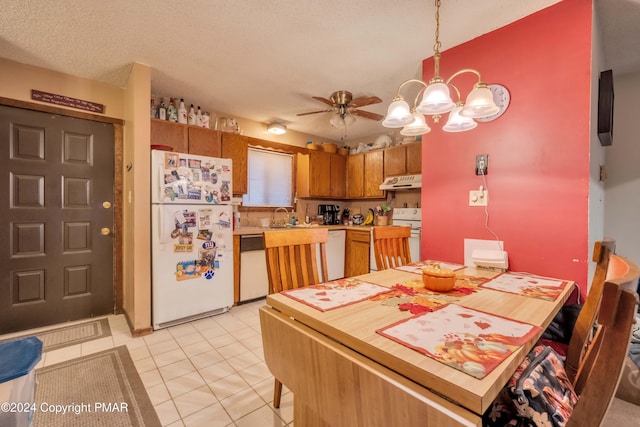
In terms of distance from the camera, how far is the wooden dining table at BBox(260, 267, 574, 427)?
25.7 inches

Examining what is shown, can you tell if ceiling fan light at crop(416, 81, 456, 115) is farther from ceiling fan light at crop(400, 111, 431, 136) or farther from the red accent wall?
the red accent wall

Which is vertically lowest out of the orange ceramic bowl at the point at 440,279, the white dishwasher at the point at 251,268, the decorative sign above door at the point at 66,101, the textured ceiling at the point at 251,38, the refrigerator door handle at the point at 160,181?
A: the white dishwasher at the point at 251,268

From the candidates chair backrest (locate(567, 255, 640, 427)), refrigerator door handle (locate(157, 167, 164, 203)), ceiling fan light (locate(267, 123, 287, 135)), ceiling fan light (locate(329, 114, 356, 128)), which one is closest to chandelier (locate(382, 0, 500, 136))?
chair backrest (locate(567, 255, 640, 427))

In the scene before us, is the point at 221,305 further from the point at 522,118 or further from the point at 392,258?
the point at 522,118

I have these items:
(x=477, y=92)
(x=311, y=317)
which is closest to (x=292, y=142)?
(x=477, y=92)

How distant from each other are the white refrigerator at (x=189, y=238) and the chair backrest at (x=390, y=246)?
5.43ft

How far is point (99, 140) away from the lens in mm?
2836

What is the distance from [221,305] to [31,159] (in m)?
A: 2.22

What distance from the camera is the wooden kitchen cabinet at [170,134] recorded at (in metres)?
2.98

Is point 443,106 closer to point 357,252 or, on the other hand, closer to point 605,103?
point 605,103

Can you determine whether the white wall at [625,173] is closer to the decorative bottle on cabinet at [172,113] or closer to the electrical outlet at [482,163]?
the electrical outlet at [482,163]

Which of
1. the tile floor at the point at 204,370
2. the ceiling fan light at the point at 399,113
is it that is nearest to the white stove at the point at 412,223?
the tile floor at the point at 204,370

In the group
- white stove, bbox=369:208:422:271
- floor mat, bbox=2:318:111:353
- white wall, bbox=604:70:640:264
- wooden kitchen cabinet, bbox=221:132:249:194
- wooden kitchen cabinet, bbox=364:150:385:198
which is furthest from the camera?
wooden kitchen cabinet, bbox=364:150:385:198

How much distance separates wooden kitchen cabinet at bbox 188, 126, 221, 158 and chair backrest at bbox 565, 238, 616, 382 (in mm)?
3461
